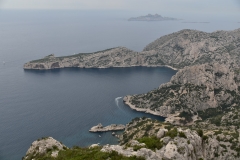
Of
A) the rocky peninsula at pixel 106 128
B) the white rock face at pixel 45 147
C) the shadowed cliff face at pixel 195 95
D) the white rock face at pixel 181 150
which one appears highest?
the white rock face at pixel 181 150

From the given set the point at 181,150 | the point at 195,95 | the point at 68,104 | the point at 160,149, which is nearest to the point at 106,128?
the point at 68,104

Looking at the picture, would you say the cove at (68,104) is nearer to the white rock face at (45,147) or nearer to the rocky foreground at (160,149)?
the white rock face at (45,147)

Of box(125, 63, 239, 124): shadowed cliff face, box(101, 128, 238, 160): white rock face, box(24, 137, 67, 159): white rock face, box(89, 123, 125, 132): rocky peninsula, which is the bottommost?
box(89, 123, 125, 132): rocky peninsula

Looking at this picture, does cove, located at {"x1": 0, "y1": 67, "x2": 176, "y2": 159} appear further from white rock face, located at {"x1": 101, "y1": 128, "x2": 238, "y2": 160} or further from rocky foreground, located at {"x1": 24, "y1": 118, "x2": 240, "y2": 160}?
white rock face, located at {"x1": 101, "y1": 128, "x2": 238, "y2": 160}

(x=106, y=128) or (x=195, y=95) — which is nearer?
(x=106, y=128)

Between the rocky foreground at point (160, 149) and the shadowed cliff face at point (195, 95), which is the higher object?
the rocky foreground at point (160, 149)

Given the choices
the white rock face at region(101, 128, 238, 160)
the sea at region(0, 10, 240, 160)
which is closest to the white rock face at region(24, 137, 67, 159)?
the white rock face at region(101, 128, 238, 160)

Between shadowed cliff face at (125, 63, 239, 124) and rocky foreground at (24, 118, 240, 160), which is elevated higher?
rocky foreground at (24, 118, 240, 160)

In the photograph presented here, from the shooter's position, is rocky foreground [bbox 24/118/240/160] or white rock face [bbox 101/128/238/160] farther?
white rock face [bbox 101/128/238/160]

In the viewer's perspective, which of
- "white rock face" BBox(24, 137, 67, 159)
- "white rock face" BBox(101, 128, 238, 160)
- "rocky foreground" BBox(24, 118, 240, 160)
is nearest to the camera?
"rocky foreground" BBox(24, 118, 240, 160)

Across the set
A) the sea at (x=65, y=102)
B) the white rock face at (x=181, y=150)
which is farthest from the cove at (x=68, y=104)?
the white rock face at (x=181, y=150)

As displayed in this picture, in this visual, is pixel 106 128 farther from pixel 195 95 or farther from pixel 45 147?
pixel 45 147

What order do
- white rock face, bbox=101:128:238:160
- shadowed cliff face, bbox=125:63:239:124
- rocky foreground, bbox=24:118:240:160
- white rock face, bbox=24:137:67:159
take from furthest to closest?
shadowed cliff face, bbox=125:63:239:124, white rock face, bbox=24:137:67:159, white rock face, bbox=101:128:238:160, rocky foreground, bbox=24:118:240:160

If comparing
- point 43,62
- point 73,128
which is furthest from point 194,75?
point 43,62
